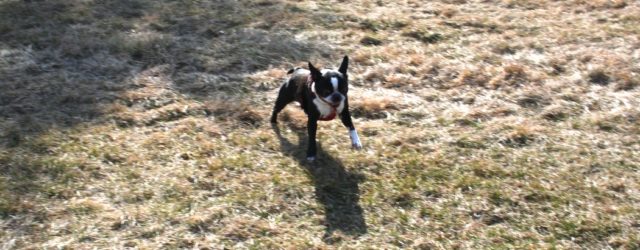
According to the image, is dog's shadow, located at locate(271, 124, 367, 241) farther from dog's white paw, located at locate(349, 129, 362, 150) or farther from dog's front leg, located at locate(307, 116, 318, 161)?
dog's white paw, located at locate(349, 129, 362, 150)

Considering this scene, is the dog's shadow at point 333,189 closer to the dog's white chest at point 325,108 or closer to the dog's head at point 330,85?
the dog's white chest at point 325,108

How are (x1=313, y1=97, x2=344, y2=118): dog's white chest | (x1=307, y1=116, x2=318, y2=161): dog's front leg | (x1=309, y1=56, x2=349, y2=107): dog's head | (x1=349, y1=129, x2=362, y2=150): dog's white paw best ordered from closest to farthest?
(x1=309, y1=56, x2=349, y2=107): dog's head, (x1=313, y1=97, x2=344, y2=118): dog's white chest, (x1=307, y1=116, x2=318, y2=161): dog's front leg, (x1=349, y1=129, x2=362, y2=150): dog's white paw

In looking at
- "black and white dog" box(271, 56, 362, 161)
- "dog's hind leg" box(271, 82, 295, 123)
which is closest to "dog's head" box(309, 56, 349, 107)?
"black and white dog" box(271, 56, 362, 161)

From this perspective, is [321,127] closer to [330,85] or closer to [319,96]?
[319,96]

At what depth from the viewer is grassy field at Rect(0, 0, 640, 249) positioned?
4.46m

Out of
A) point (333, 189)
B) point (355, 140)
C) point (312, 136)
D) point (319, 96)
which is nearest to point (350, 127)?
point (355, 140)

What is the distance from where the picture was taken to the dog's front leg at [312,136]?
506 cm

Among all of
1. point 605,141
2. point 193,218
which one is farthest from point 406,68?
point 193,218

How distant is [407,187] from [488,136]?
101cm

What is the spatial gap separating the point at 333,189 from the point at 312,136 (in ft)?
1.52

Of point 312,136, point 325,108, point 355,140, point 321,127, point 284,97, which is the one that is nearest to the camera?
point 325,108

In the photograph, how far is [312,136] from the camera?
201 inches

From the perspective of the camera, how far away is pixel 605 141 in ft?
17.8

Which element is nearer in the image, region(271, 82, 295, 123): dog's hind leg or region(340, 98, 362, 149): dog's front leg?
region(340, 98, 362, 149): dog's front leg
